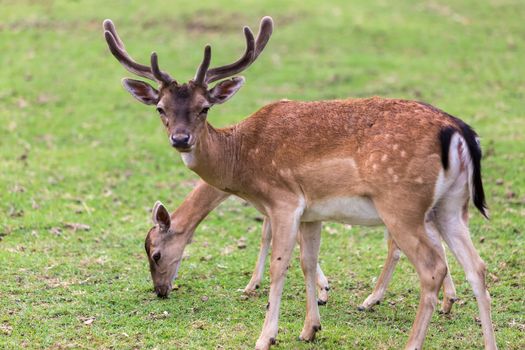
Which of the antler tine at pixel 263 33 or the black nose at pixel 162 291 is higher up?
the antler tine at pixel 263 33

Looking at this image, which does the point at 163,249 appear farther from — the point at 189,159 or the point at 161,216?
the point at 189,159

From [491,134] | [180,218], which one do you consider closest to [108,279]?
[180,218]

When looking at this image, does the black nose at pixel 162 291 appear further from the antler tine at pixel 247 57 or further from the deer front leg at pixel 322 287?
the antler tine at pixel 247 57

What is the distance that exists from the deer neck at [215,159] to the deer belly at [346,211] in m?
0.80

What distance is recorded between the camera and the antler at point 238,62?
23.6ft

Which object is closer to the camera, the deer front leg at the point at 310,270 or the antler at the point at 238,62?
the antler at the point at 238,62

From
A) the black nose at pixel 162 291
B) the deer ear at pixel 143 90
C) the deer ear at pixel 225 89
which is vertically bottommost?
the black nose at pixel 162 291

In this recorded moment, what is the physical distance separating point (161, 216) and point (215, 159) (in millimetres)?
1482

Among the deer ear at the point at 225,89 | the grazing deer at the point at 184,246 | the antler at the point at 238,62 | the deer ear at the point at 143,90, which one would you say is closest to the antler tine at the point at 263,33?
the antler at the point at 238,62

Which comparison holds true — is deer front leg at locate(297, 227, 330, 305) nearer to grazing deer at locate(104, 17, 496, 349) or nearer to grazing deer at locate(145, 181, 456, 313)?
Answer: grazing deer at locate(145, 181, 456, 313)

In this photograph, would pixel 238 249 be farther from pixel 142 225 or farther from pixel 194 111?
pixel 194 111

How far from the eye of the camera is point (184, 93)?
7160 millimetres

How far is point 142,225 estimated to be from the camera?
36.0ft

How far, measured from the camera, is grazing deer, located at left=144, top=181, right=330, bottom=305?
340 inches
